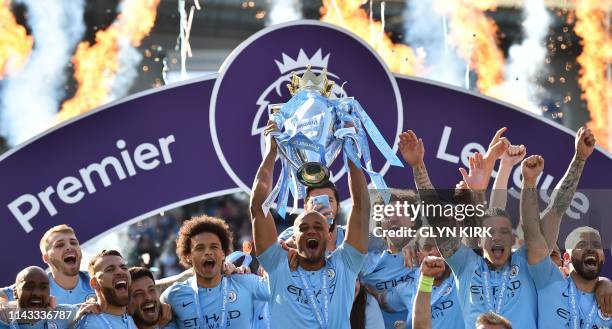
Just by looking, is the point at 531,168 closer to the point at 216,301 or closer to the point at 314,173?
the point at 314,173

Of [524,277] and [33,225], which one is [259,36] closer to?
[33,225]

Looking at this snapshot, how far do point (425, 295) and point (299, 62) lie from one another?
3425 mm

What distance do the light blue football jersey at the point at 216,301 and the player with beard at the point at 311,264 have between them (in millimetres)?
669

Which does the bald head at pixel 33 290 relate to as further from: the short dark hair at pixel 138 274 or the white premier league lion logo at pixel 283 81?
the white premier league lion logo at pixel 283 81

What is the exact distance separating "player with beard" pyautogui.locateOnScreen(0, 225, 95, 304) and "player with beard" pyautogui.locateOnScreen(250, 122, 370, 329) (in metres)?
1.43

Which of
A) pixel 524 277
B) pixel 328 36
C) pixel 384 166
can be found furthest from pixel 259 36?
pixel 524 277

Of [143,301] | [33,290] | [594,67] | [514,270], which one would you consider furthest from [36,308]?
[594,67]

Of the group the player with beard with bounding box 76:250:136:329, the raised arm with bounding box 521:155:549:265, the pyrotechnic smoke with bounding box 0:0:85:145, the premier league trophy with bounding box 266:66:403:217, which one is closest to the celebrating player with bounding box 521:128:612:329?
the raised arm with bounding box 521:155:549:265

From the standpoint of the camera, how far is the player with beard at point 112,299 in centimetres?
629

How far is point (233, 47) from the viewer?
379 inches

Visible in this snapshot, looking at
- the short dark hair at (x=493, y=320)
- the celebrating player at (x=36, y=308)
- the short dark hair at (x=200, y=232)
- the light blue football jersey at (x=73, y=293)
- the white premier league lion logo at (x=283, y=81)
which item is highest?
the white premier league lion logo at (x=283, y=81)

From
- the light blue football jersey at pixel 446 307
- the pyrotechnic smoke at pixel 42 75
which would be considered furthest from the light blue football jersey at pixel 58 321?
the pyrotechnic smoke at pixel 42 75

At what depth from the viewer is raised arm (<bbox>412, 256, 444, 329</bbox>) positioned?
5.92m

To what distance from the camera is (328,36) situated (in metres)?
9.20
